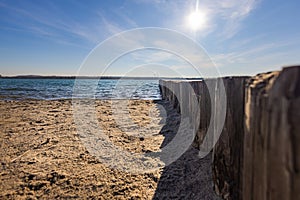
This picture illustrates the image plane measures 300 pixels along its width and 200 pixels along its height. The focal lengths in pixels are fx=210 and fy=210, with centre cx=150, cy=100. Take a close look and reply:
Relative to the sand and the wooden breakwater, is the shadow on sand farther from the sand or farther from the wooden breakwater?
the wooden breakwater

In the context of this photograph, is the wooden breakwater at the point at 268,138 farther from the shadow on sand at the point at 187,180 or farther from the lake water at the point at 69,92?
the lake water at the point at 69,92

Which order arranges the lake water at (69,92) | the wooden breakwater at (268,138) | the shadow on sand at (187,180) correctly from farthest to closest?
1. the lake water at (69,92)
2. the shadow on sand at (187,180)
3. the wooden breakwater at (268,138)

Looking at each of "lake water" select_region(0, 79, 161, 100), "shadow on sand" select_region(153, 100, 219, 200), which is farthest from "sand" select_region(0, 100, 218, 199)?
"lake water" select_region(0, 79, 161, 100)

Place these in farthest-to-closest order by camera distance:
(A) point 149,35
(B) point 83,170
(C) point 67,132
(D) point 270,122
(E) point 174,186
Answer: (A) point 149,35, (C) point 67,132, (B) point 83,170, (E) point 174,186, (D) point 270,122

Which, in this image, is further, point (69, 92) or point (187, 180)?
point (69, 92)

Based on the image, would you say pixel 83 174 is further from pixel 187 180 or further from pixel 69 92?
pixel 69 92

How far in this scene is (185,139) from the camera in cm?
385

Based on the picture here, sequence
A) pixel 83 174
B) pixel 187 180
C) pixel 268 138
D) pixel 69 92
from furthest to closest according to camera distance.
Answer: pixel 69 92 < pixel 83 174 < pixel 187 180 < pixel 268 138

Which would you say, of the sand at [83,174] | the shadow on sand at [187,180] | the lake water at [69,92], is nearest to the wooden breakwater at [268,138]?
the shadow on sand at [187,180]

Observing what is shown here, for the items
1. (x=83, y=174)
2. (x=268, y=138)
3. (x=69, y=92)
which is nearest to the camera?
(x=268, y=138)

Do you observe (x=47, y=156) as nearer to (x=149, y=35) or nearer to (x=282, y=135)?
(x=282, y=135)

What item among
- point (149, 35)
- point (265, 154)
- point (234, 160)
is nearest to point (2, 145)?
point (234, 160)

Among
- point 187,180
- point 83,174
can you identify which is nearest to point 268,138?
point 187,180

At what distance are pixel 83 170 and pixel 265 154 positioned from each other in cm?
241
